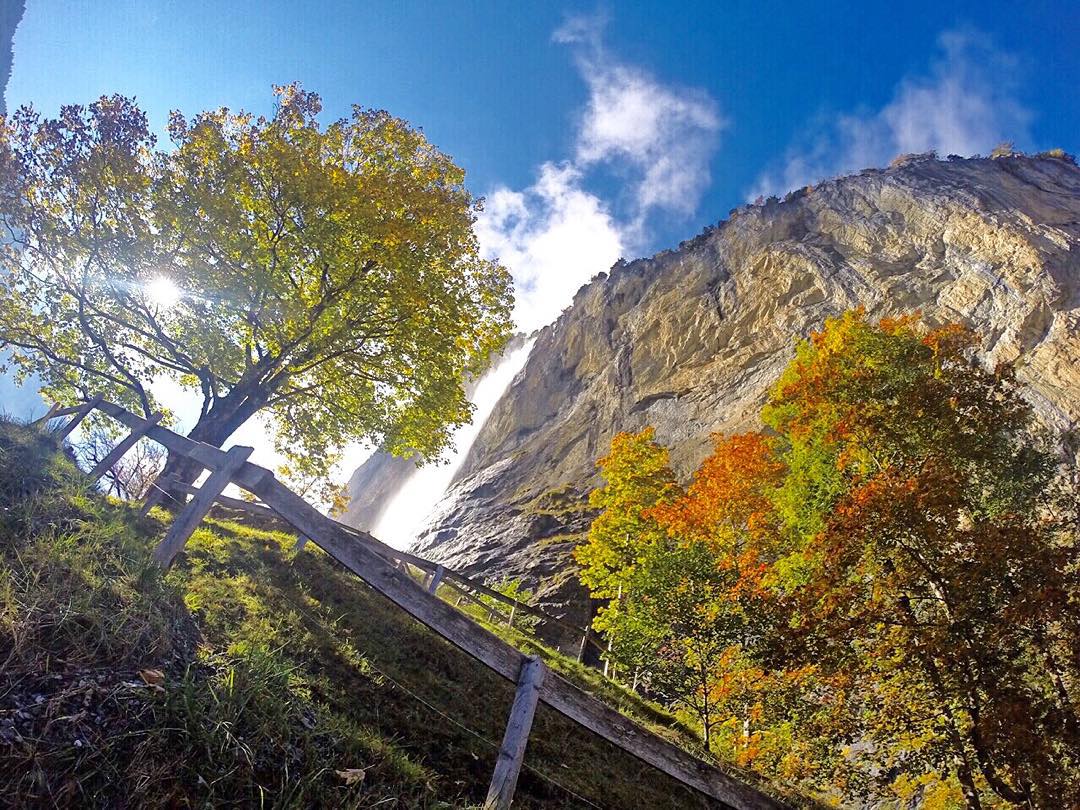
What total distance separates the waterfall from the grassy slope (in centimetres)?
3662

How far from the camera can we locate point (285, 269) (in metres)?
12.8

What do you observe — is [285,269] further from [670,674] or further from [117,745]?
[670,674]

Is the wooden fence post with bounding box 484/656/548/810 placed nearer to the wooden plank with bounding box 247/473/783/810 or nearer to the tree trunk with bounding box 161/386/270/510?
the wooden plank with bounding box 247/473/783/810

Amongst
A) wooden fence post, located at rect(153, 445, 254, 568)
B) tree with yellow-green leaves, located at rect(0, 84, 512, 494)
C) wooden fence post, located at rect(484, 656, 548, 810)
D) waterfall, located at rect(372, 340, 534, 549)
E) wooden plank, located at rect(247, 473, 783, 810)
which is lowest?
wooden fence post, located at rect(484, 656, 548, 810)

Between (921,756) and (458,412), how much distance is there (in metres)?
11.7

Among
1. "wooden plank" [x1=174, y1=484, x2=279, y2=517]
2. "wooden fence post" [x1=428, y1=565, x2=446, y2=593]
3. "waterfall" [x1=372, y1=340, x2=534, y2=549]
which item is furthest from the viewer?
"waterfall" [x1=372, y1=340, x2=534, y2=549]

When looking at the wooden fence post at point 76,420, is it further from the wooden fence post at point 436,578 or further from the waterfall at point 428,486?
the waterfall at point 428,486

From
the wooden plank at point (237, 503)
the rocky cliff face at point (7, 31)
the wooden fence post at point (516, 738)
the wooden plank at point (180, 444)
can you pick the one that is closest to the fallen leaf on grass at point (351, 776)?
the wooden fence post at point (516, 738)

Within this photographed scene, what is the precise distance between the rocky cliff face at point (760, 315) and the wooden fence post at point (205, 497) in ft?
72.5

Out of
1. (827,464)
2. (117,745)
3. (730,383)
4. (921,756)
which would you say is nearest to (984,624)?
(921,756)

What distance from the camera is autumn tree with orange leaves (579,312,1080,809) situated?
22.9 ft

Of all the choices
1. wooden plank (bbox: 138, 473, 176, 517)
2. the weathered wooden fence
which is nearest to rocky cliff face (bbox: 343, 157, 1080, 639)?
wooden plank (bbox: 138, 473, 176, 517)

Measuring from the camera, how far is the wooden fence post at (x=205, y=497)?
5.71 m

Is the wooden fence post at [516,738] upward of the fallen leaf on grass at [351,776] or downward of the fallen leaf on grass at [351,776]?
upward
